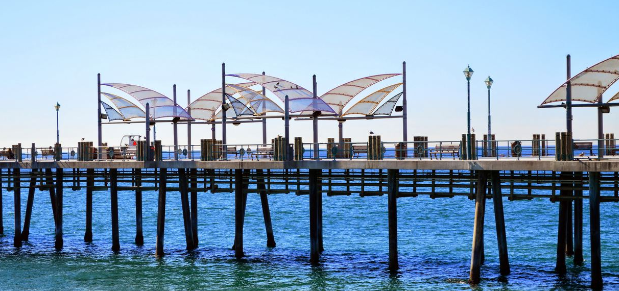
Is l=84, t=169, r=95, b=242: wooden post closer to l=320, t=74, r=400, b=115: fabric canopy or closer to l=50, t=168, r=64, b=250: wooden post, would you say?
l=50, t=168, r=64, b=250: wooden post

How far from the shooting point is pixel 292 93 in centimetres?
3981

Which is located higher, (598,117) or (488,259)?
(598,117)

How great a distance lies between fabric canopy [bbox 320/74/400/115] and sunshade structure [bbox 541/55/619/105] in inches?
397

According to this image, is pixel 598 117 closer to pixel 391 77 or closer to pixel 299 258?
pixel 391 77

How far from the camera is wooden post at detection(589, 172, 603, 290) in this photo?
27562 millimetres

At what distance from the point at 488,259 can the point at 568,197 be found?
896 cm

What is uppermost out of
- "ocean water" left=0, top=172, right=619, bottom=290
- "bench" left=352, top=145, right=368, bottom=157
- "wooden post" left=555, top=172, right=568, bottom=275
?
"bench" left=352, top=145, right=368, bottom=157

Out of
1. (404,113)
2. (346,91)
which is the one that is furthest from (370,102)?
(404,113)

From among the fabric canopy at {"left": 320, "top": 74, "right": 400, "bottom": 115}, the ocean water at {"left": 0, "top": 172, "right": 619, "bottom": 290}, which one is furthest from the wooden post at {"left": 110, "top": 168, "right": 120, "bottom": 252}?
the fabric canopy at {"left": 320, "top": 74, "right": 400, "bottom": 115}

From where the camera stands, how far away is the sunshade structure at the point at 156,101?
42906mm

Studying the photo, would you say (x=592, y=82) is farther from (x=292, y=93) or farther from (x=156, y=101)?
(x=156, y=101)

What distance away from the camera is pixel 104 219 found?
218ft

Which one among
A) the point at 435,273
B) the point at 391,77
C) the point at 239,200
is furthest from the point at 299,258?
the point at 391,77

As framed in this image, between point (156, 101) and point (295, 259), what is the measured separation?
1124 cm
